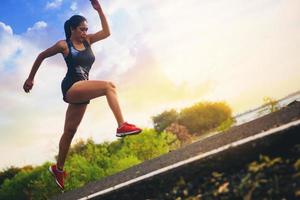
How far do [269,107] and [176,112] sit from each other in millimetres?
15032

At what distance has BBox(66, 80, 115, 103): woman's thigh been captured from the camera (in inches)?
209

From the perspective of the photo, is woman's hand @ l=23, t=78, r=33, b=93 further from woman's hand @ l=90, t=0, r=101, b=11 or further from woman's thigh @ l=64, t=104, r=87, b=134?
woman's hand @ l=90, t=0, r=101, b=11

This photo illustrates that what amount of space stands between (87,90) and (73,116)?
0.68 metres

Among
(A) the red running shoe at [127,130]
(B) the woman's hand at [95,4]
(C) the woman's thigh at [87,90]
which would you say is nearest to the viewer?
(A) the red running shoe at [127,130]

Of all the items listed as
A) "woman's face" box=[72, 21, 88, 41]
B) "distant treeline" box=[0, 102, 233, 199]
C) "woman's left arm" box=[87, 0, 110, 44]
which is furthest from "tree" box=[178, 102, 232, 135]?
"woman's face" box=[72, 21, 88, 41]

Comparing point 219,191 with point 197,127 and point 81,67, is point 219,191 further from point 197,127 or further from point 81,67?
point 197,127

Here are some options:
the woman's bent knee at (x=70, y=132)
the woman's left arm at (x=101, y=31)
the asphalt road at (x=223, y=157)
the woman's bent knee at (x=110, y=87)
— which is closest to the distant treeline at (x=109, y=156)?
the woman's bent knee at (x=70, y=132)

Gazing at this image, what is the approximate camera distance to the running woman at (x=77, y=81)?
532 centimetres

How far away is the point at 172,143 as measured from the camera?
1365 centimetres

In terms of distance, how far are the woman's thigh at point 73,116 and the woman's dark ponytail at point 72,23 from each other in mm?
1084

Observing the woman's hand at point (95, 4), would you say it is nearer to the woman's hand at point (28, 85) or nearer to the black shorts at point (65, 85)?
the black shorts at point (65, 85)

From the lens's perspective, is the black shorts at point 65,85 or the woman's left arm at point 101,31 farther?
the woman's left arm at point 101,31

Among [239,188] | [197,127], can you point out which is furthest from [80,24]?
[197,127]

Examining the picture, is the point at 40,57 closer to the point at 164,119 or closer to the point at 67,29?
the point at 67,29
